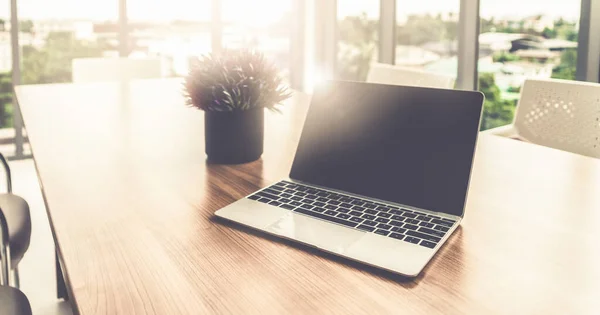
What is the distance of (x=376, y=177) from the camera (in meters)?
0.91

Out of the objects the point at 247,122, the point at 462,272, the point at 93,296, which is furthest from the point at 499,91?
the point at 93,296

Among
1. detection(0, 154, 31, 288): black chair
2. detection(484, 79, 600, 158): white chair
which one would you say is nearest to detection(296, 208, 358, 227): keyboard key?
detection(0, 154, 31, 288): black chair

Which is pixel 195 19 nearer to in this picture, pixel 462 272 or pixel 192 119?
pixel 192 119

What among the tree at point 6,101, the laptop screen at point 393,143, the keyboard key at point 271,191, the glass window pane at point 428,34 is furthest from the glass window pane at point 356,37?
the keyboard key at point 271,191

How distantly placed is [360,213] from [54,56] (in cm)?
389

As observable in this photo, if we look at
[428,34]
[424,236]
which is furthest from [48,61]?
[424,236]

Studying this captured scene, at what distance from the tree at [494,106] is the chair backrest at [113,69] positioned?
1.94 m

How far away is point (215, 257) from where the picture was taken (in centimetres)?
71

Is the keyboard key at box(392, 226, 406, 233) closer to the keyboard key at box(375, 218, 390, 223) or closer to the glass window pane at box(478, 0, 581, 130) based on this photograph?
the keyboard key at box(375, 218, 390, 223)

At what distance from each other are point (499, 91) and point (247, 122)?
256cm

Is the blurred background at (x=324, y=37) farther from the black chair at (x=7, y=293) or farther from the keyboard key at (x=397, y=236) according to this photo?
the keyboard key at (x=397, y=236)

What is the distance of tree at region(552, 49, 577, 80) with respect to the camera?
283cm

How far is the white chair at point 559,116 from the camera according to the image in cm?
161

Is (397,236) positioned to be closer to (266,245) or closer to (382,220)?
(382,220)
